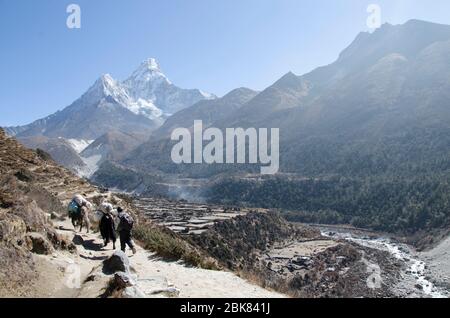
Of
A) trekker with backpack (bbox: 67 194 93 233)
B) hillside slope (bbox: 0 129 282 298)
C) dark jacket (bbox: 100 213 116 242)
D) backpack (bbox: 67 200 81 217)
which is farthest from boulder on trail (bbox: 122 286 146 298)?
backpack (bbox: 67 200 81 217)

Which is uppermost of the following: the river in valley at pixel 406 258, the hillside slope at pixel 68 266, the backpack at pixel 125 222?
the backpack at pixel 125 222

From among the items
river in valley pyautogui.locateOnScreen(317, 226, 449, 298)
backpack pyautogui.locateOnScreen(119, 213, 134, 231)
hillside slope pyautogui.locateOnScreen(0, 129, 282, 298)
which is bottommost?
river in valley pyautogui.locateOnScreen(317, 226, 449, 298)

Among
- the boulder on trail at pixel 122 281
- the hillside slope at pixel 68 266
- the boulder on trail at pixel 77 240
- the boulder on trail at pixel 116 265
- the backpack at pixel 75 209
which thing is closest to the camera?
the boulder on trail at pixel 122 281

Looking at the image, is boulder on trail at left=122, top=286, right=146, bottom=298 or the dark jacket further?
the dark jacket

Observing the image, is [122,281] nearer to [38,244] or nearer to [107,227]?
[38,244]

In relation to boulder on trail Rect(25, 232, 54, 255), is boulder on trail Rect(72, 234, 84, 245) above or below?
below

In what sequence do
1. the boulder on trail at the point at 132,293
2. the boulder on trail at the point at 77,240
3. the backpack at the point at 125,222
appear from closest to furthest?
the boulder on trail at the point at 132,293, the backpack at the point at 125,222, the boulder on trail at the point at 77,240

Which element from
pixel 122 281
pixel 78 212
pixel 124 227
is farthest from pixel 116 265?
pixel 78 212

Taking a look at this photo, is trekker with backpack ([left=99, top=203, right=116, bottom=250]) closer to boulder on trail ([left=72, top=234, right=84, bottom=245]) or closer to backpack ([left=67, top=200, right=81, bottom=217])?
boulder on trail ([left=72, top=234, right=84, bottom=245])

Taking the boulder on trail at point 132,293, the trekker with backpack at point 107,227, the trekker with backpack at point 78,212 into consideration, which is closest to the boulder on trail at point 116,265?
the boulder on trail at point 132,293

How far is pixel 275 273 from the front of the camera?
2790 inches

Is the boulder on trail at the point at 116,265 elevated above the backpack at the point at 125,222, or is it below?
below

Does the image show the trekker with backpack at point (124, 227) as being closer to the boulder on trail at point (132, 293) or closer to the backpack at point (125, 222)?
the backpack at point (125, 222)
